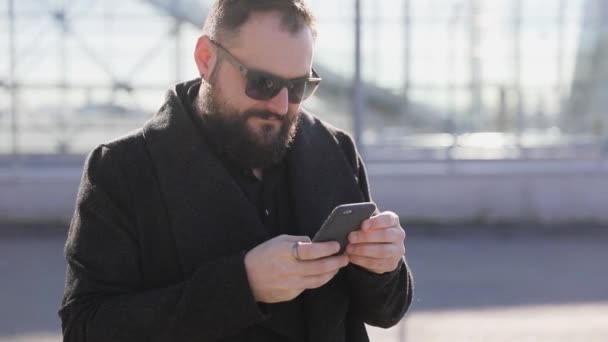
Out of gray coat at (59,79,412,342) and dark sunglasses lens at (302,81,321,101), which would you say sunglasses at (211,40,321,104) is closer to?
dark sunglasses lens at (302,81,321,101)

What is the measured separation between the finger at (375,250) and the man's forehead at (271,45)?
0.43m

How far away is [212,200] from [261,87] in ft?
0.89

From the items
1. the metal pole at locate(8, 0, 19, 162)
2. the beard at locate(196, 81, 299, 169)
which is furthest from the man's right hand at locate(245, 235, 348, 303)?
the metal pole at locate(8, 0, 19, 162)

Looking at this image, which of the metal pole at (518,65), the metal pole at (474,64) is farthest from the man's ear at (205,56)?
the metal pole at (518,65)

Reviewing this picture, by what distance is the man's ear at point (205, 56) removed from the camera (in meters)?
2.18

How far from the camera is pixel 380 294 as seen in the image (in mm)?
2172

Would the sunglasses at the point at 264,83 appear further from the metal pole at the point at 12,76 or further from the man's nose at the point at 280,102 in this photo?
the metal pole at the point at 12,76

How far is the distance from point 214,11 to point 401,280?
30.3 inches

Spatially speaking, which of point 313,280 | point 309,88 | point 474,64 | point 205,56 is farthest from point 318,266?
point 474,64

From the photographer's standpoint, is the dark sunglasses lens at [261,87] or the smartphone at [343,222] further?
the dark sunglasses lens at [261,87]

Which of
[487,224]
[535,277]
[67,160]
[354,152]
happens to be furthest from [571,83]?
[354,152]

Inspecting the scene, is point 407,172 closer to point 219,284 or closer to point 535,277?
point 535,277

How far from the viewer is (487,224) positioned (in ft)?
34.2

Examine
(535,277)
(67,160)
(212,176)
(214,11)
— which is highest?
(214,11)
